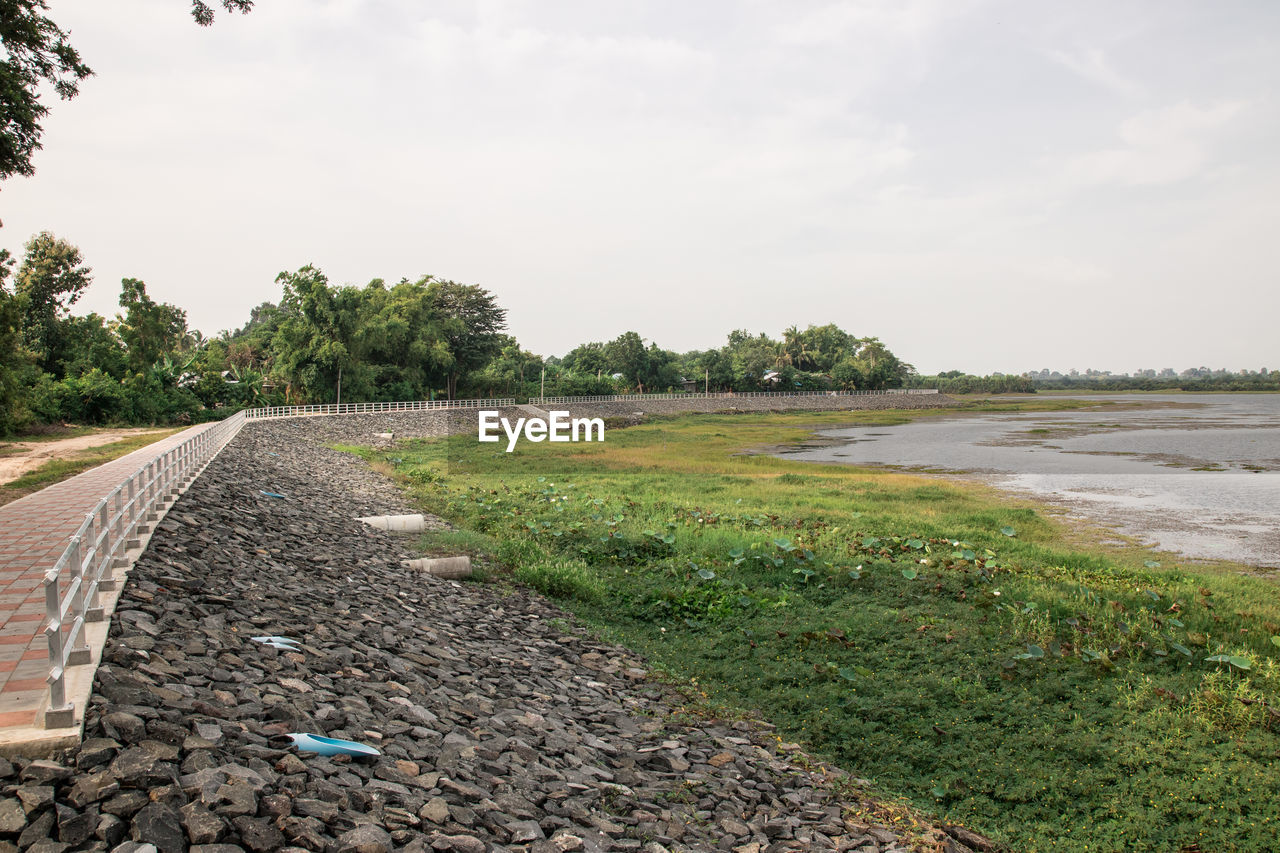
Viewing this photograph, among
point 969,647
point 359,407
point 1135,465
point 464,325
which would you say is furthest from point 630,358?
point 969,647

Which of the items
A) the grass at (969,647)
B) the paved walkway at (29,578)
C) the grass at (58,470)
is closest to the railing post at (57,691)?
the paved walkway at (29,578)

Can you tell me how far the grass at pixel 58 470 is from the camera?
55.3 ft

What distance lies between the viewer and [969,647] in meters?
11.3

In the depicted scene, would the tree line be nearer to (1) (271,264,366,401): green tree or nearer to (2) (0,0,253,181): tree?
(1) (271,264,366,401): green tree

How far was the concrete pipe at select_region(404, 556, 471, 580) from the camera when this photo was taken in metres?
14.8

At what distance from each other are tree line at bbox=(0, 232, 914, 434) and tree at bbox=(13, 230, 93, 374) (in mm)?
74

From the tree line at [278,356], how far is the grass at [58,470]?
2.67 metres

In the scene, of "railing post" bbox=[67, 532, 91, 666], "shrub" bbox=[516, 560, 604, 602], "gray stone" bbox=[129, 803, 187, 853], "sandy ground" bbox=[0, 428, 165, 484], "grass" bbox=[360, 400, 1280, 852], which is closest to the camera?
"gray stone" bbox=[129, 803, 187, 853]

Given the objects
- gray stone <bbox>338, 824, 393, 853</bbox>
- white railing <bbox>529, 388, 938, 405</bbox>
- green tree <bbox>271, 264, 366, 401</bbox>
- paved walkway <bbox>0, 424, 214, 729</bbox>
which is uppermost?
green tree <bbox>271, 264, 366, 401</bbox>

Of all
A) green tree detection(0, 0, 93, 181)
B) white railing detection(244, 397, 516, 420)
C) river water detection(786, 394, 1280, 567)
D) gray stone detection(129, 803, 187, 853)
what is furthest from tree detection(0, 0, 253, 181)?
white railing detection(244, 397, 516, 420)

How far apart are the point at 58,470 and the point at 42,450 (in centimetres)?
1154

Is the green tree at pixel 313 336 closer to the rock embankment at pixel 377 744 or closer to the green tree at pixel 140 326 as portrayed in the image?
the green tree at pixel 140 326

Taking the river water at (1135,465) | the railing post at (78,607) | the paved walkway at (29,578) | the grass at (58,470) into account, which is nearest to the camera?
the paved walkway at (29,578)

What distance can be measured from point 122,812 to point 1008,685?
1000 centimetres
